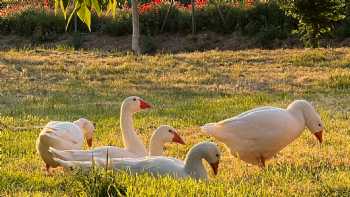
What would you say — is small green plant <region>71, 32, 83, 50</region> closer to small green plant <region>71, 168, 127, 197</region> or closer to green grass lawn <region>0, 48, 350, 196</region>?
green grass lawn <region>0, 48, 350, 196</region>

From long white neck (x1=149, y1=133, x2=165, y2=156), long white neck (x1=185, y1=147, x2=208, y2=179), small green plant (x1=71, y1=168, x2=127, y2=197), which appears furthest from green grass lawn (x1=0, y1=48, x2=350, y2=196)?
long white neck (x1=149, y1=133, x2=165, y2=156)

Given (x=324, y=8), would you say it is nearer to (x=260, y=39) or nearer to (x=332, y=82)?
(x=260, y=39)

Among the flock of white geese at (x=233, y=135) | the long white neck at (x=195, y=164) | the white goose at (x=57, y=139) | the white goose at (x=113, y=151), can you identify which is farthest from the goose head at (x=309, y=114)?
the white goose at (x=57, y=139)

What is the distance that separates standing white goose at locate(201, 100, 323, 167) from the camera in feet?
22.9

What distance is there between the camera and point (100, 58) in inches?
768

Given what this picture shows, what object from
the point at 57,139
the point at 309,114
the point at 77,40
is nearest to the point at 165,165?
the point at 57,139

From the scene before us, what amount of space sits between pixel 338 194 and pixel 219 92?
850 centimetres

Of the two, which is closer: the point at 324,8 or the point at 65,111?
the point at 65,111

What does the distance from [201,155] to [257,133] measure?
1.34 metres

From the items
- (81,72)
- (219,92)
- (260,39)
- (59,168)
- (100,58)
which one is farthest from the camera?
(260,39)

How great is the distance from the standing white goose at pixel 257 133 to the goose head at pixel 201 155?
1.02 metres

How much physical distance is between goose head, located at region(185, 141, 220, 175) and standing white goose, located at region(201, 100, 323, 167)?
102 centimetres

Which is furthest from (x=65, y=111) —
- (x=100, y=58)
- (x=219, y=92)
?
(x=100, y=58)

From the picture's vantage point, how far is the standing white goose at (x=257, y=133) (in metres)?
6.98
